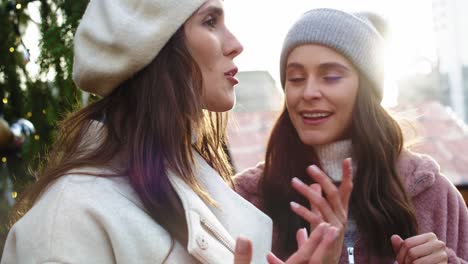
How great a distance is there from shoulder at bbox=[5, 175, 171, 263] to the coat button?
0.22 feet

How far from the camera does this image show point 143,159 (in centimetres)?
169

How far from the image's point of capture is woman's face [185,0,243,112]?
1840mm

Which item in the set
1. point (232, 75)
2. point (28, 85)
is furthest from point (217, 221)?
point (28, 85)

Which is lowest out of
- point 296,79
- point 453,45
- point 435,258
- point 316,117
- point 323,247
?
point 435,258

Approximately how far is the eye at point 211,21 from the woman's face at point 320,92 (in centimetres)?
47

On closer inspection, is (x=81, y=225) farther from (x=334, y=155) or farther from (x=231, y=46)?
(x=334, y=155)

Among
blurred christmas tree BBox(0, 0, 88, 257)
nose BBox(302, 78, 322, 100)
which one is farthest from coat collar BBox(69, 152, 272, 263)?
blurred christmas tree BBox(0, 0, 88, 257)

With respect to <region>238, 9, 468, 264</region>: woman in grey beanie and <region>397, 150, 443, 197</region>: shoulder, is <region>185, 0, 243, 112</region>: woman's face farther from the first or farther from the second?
<region>397, 150, 443, 197</region>: shoulder

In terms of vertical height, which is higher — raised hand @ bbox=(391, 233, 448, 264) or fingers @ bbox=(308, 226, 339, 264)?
fingers @ bbox=(308, 226, 339, 264)

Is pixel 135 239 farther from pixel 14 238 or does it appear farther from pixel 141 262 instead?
pixel 14 238

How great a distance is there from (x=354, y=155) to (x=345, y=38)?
Result: 37 cm

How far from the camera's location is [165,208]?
164cm

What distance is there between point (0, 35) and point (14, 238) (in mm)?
1061

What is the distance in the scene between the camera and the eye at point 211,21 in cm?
187
